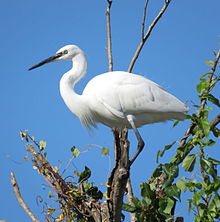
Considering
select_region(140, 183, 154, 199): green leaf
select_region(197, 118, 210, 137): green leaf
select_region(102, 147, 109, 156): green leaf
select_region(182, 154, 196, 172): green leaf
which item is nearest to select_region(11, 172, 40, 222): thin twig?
select_region(102, 147, 109, 156): green leaf

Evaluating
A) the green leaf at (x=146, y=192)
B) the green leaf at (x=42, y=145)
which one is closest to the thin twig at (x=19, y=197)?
the green leaf at (x=42, y=145)

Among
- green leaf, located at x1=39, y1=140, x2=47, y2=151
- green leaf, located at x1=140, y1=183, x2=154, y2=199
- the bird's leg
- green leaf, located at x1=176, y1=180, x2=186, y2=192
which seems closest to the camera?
green leaf, located at x1=176, y1=180, x2=186, y2=192

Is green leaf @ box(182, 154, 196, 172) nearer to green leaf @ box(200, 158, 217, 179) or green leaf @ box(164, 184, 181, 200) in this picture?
green leaf @ box(200, 158, 217, 179)

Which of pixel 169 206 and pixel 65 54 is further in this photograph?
pixel 65 54

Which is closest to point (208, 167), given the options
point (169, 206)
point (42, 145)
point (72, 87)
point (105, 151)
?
point (169, 206)

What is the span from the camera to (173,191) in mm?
3258

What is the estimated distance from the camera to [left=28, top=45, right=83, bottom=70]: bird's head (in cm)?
463

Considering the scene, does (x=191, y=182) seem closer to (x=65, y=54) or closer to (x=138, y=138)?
(x=138, y=138)

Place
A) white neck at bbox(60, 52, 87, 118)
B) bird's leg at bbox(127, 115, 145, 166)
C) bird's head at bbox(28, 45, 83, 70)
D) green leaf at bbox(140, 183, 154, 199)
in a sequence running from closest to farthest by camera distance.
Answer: green leaf at bbox(140, 183, 154, 199)
bird's leg at bbox(127, 115, 145, 166)
white neck at bbox(60, 52, 87, 118)
bird's head at bbox(28, 45, 83, 70)

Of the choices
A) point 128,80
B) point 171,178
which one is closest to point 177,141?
point 171,178

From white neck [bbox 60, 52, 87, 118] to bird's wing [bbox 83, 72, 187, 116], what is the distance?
18 cm

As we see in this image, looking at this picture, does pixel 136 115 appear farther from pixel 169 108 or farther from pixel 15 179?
pixel 15 179

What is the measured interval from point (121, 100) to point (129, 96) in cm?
11

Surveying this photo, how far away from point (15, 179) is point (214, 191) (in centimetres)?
186
